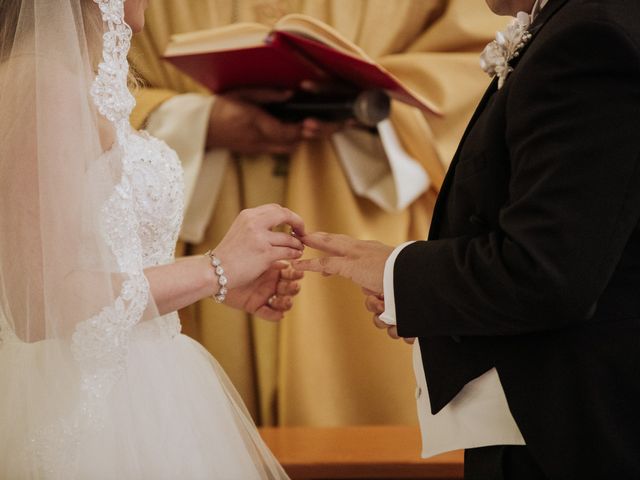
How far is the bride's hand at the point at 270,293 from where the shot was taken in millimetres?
2117

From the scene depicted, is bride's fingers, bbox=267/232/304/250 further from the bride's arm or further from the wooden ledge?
the wooden ledge

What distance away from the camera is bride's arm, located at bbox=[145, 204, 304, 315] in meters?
1.68

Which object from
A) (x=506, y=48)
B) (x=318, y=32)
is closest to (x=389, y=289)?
(x=506, y=48)

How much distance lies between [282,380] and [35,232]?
160 centimetres

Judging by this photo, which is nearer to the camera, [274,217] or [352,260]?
[352,260]

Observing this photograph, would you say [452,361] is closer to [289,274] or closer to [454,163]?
[454,163]

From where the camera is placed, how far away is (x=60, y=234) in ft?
5.14

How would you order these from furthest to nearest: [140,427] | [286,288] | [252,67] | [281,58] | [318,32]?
[252,67] < [281,58] < [318,32] < [286,288] < [140,427]

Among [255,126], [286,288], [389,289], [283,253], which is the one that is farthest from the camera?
[255,126]

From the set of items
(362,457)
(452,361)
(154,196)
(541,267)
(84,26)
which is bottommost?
(362,457)

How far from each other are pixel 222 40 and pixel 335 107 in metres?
0.39

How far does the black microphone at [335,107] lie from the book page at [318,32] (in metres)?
A: 0.27

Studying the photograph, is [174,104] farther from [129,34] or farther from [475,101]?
[129,34]

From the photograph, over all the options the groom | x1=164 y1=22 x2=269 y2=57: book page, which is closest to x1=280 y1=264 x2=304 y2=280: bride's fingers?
the groom
